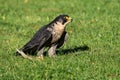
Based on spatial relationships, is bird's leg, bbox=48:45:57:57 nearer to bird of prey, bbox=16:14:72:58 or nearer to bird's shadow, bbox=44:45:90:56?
bird of prey, bbox=16:14:72:58

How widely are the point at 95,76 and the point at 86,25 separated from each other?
26.4ft

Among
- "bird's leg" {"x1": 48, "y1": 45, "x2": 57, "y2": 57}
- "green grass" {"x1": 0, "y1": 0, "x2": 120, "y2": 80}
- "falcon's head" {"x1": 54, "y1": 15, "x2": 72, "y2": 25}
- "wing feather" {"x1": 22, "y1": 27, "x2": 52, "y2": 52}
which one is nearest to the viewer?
"green grass" {"x1": 0, "y1": 0, "x2": 120, "y2": 80}

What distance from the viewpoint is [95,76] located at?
1100cm

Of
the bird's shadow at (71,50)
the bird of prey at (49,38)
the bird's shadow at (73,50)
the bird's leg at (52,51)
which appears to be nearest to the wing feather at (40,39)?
the bird of prey at (49,38)

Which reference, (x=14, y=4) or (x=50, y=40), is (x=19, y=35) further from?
(x=14, y=4)

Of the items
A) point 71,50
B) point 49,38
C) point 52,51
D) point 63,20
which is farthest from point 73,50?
point 49,38

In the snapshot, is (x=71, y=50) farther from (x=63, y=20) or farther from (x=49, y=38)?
(x=49, y=38)

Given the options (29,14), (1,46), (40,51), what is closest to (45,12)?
(29,14)

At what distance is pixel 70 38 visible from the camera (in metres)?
16.4

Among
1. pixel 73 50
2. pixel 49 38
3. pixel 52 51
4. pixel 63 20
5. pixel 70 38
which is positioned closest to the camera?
pixel 49 38

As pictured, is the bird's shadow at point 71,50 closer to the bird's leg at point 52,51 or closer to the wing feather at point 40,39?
the bird's leg at point 52,51

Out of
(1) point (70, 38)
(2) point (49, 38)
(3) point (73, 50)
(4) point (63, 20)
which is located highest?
(4) point (63, 20)

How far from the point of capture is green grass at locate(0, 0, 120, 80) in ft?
36.8

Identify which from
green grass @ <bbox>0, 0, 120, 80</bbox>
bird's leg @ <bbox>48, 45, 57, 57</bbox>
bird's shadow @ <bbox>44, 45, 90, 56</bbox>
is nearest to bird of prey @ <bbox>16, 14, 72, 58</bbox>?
bird's leg @ <bbox>48, 45, 57, 57</bbox>
